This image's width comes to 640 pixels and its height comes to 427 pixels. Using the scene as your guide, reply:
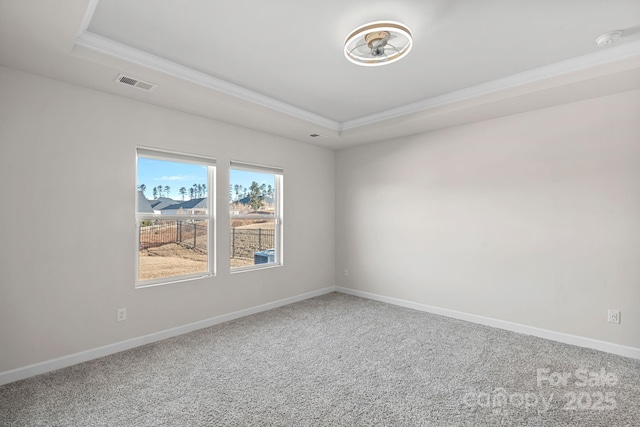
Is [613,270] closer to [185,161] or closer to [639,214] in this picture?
[639,214]

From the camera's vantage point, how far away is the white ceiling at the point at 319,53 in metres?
2.11

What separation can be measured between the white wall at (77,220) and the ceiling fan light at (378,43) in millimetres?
2023

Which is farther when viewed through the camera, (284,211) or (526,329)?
(284,211)

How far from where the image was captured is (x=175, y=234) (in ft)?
11.8

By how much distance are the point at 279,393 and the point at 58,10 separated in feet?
9.22

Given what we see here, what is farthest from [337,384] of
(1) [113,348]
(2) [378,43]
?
(2) [378,43]

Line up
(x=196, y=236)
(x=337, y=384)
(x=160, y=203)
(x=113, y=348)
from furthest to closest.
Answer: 1. (x=196, y=236)
2. (x=160, y=203)
3. (x=113, y=348)
4. (x=337, y=384)

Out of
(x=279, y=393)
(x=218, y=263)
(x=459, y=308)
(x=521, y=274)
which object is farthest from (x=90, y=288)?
(x=521, y=274)

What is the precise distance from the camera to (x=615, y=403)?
222 cm

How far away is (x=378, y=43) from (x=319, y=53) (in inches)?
21.3

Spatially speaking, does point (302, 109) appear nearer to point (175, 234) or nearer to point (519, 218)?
point (175, 234)

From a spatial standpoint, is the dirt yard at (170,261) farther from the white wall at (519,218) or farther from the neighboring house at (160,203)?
the white wall at (519,218)

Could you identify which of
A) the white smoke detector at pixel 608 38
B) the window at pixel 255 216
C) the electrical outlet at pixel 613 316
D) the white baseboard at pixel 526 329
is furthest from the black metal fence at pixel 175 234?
the electrical outlet at pixel 613 316

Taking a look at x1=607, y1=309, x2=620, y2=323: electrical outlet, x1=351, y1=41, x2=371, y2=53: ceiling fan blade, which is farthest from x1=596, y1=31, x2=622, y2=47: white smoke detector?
x1=607, y1=309, x2=620, y2=323: electrical outlet
